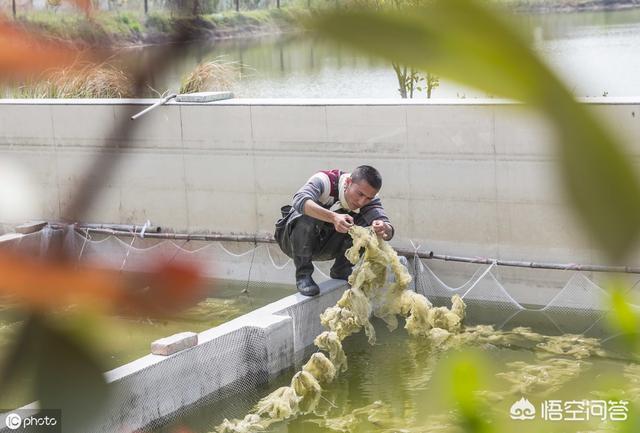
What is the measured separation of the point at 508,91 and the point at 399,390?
13.4 ft

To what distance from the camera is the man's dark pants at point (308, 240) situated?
4.87 metres

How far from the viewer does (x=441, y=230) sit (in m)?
5.67

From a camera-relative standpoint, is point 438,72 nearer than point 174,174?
Yes

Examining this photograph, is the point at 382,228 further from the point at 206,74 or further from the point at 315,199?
the point at 206,74

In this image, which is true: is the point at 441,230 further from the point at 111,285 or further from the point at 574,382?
the point at 111,285

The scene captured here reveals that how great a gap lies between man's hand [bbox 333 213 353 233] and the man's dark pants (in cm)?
32

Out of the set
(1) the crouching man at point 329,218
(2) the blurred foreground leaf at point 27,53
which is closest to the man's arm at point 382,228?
(1) the crouching man at point 329,218

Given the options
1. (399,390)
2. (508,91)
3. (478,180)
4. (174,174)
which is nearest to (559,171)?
(508,91)

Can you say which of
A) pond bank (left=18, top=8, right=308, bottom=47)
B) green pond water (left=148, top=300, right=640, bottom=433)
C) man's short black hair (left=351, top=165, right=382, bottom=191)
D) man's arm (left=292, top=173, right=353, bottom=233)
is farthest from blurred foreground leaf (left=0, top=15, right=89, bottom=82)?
man's arm (left=292, top=173, right=353, bottom=233)

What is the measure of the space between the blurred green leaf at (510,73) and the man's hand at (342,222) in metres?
4.23

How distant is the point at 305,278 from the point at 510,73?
4.69 meters

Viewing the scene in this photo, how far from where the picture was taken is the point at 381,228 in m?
4.46

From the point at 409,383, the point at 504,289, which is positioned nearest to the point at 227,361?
the point at 409,383

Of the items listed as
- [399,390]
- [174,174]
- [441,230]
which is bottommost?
[399,390]
